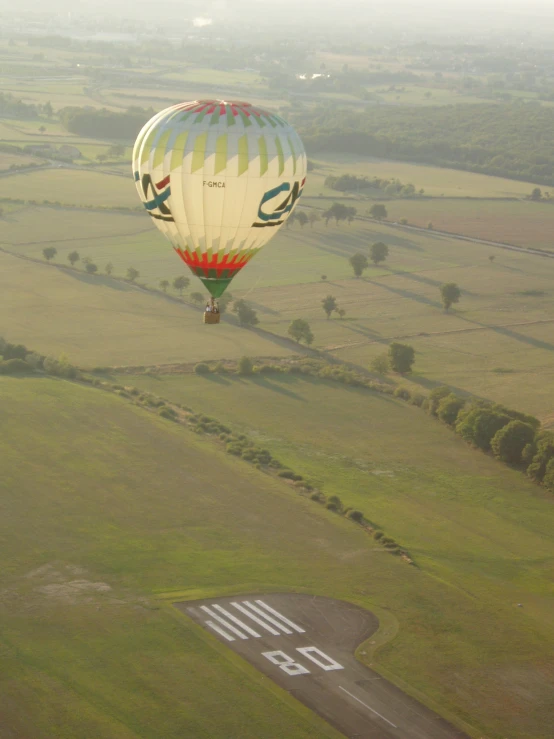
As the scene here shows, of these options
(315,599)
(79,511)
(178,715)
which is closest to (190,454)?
(79,511)

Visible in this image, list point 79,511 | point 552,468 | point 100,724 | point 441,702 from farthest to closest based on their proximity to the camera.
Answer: point 552,468 → point 79,511 → point 441,702 → point 100,724

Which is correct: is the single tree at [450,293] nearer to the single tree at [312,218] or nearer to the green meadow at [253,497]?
the green meadow at [253,497]

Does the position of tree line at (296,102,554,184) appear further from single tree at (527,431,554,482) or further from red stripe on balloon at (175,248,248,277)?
red stripe on balloon at (175,248,248,277)

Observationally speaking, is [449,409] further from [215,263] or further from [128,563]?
[128,563]

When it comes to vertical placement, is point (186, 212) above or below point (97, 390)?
above

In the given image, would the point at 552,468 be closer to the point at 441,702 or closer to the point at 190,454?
the point at 190,454

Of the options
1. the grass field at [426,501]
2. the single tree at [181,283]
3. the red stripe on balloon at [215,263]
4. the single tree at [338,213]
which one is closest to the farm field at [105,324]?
the single tree at [181,283]

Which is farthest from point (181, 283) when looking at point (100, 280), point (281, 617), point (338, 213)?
point (281, 617)
